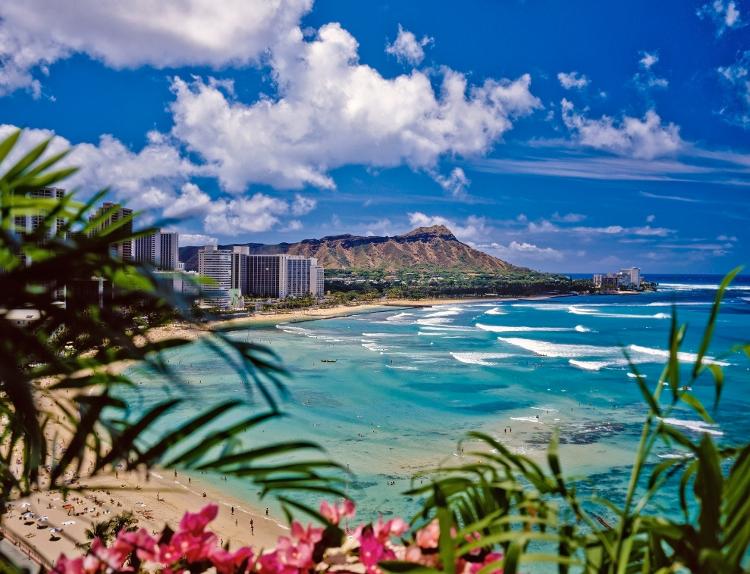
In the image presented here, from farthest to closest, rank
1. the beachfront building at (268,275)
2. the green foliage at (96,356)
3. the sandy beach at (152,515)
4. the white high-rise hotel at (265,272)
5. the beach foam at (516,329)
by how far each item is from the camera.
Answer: the beachfront building at (268,275) → the white high-rise hotel at (265,272) → the beach foam at (516,329) → the sandy beach at (152,515) → the green foliage at (96,356)

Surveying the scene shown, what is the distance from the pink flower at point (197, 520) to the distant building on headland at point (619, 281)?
10584 cm

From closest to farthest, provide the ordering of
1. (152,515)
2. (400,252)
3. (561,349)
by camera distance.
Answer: (152,515)
(561,349)
(400,252)

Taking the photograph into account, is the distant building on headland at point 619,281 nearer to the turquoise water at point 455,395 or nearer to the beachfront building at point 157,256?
the turquoise water at point 455,395

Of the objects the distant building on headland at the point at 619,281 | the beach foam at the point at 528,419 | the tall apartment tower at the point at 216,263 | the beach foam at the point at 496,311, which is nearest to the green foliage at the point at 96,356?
the beach foam at the point at 528,419

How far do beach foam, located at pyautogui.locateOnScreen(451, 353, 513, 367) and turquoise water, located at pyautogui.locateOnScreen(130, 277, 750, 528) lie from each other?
54 mm

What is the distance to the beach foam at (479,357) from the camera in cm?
2852

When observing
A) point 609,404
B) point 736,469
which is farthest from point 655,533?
point 609,404

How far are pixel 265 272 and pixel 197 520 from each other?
80.0 meters

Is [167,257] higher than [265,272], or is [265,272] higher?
[167,257]

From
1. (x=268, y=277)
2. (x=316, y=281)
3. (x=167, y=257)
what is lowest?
(x=316, y=281)

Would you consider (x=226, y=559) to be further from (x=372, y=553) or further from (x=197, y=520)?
(x=372, y=553)

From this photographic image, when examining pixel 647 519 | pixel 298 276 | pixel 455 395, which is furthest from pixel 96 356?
pixel 298 276

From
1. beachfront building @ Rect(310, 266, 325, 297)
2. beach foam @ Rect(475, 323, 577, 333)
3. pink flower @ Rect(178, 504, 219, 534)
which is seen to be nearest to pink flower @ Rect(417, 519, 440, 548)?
pink flower @ Rect(178, 504, 219, 534)

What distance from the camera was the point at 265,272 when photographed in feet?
261
